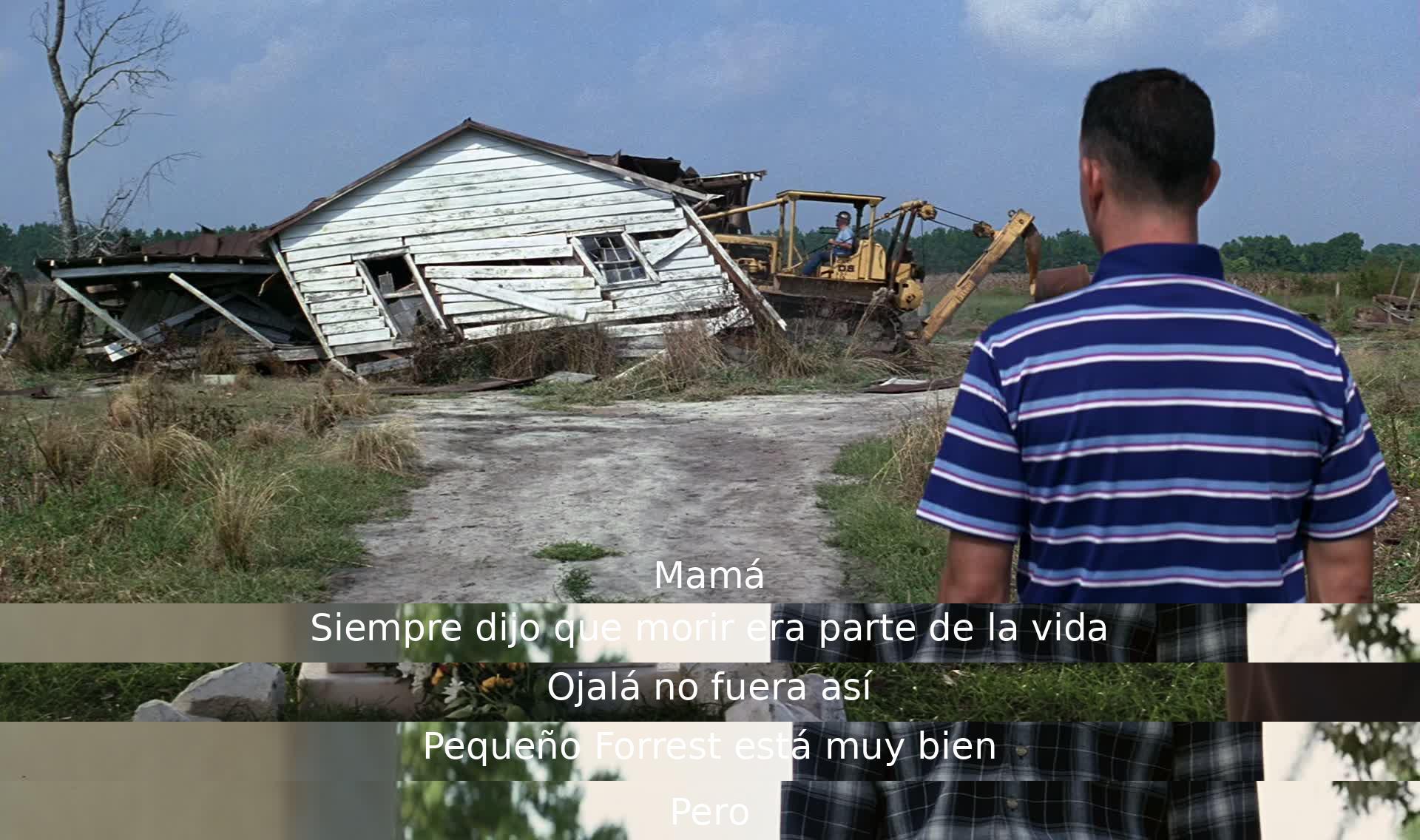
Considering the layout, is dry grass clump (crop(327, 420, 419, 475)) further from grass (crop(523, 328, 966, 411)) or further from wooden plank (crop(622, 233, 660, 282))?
wooden plank (crop(622, 233, 660, 282))

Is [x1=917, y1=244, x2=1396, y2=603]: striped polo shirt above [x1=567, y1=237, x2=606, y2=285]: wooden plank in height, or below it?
below

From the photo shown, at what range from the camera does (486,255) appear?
15102 mm

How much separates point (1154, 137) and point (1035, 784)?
2.34 feet

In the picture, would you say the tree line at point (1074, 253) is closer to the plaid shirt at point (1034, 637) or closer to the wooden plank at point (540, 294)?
the wooden plank at point (540, 294)

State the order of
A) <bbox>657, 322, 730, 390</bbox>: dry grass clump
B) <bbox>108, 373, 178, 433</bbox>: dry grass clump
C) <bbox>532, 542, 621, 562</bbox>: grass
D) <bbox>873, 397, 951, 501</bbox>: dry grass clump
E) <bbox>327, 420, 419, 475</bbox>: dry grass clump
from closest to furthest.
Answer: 1. <bbox>532, 542, 621, 562</bbox>: grass
2. <bbox>873, 397, 951, 501</bbox>: dry grass clump
3. <bbox>108, 373, 178, 433</bbox>: dry grass clump
4. <bbox>327, 420, 419, 475</bbox>: dry grass clump
5. <bbox>657, 322, 730, 390</bbox>: dry grass clump

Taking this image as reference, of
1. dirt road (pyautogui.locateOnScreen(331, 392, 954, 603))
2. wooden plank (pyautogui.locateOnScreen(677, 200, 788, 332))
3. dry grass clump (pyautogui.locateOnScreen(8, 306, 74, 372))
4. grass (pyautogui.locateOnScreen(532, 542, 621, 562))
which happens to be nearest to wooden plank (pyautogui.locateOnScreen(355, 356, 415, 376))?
dry grass clump (pyautogui.locateOnScreen(8, 306, 74, 372))

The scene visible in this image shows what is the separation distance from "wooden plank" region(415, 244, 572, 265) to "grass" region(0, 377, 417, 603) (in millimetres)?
6077

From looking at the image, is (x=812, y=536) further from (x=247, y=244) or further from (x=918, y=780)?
(x=247, y=244)

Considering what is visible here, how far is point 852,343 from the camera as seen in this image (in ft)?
49.0

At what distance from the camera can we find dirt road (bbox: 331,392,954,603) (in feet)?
17.6

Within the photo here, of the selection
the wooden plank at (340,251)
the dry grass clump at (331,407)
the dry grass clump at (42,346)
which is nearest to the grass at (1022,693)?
the dry grass clump at (331,407)

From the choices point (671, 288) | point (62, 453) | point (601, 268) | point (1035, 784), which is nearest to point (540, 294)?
point (601, 268)

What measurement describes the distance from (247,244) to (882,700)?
14.3 metres

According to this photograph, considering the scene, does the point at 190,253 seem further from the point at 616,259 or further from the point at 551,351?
the point at 616,259
